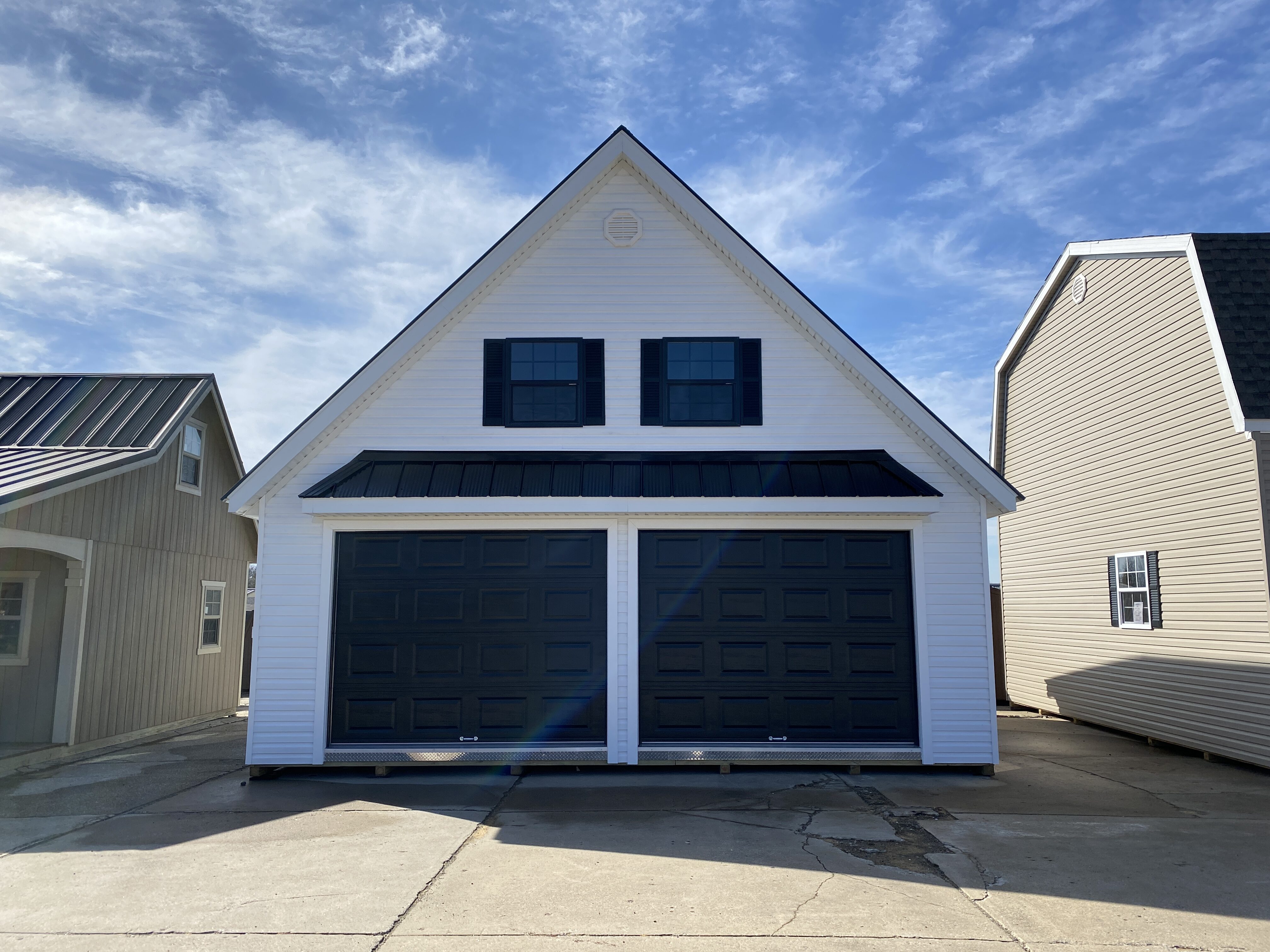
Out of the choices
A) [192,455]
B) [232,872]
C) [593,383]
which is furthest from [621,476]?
[192,455]

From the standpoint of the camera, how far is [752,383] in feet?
37.0

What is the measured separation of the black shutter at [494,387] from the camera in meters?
11.2

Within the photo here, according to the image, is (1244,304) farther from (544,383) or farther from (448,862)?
(448,862)

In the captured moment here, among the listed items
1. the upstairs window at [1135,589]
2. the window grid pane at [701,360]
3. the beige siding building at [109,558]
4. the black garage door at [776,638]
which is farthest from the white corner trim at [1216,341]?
the beige siding building at [109,558]

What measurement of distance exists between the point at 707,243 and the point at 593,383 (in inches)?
92.6

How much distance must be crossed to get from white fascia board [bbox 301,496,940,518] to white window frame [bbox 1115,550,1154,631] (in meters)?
4.73

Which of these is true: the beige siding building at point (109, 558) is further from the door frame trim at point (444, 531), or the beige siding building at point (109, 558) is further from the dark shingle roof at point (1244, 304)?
the dark shingle roof at point (1244, 304)

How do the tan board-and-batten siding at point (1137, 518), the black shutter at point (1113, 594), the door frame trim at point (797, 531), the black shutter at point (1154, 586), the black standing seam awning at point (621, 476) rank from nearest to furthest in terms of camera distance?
the door frame trim at point (797, 531), the black standing seam awning at point (621, 476), the tan board-and-batten siding at point (1137, 518), the black shutter at point (1154, 586), the black shutter at point (1113, 594)

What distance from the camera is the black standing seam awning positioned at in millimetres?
10555

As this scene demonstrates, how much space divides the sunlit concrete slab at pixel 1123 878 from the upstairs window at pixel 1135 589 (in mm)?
5168

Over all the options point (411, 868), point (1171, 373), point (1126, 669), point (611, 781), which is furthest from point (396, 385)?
point (1126, 669)

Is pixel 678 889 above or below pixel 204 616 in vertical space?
below

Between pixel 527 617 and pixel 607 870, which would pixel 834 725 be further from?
pixel 607 870

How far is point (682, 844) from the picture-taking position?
7.29 meters
